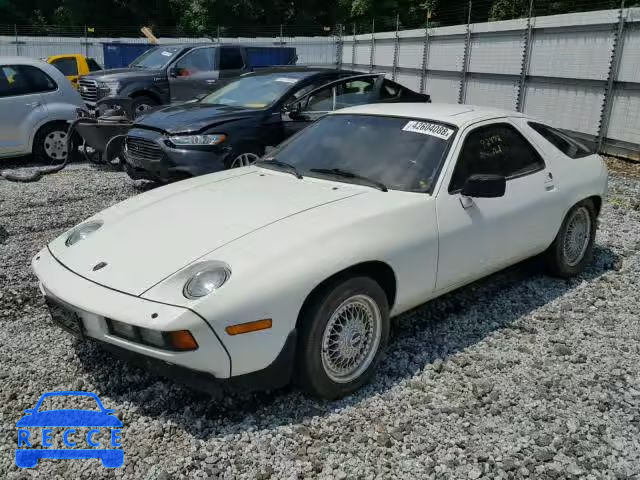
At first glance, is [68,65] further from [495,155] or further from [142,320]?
[142,320]

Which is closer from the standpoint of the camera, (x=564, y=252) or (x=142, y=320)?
(x=142, y=320)

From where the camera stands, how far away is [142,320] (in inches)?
104

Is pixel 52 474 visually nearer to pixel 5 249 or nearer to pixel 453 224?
pixel 453 224

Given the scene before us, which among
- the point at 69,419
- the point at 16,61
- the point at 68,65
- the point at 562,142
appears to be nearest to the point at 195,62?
the point at 16,61

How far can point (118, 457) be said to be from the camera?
271 centimetres

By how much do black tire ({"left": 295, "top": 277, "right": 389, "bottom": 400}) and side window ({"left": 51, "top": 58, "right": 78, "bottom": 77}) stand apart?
17.1 m

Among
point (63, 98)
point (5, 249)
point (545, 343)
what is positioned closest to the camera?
point (545, 343)

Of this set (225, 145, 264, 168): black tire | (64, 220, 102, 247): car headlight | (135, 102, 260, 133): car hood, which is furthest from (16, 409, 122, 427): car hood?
(135, 102, 260, 133): car hood

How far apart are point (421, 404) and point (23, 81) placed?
829 centimetres

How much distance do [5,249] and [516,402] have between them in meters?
4.55

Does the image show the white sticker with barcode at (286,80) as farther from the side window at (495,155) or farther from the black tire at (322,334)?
the black tire at (322,334)

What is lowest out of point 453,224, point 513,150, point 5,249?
point 5,249

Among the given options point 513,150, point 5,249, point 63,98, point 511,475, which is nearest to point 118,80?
point 63,98

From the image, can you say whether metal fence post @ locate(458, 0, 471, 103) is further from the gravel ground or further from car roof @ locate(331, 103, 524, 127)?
the gravel ground
